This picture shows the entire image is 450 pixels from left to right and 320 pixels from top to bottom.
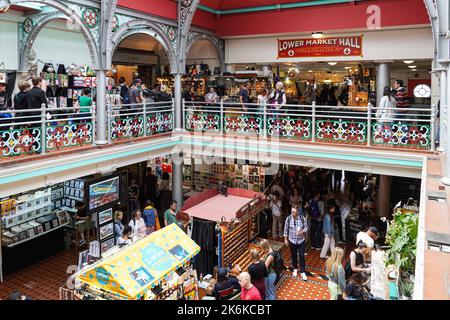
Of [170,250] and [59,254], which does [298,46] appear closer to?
[170,250]

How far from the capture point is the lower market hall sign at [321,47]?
12469mm

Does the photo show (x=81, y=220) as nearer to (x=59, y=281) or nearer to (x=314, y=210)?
(x=59, y=281)

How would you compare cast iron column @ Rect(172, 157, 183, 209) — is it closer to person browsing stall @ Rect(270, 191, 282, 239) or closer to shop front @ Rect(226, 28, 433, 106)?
person browsing stall @ Rect(270, 191, 282, 239)

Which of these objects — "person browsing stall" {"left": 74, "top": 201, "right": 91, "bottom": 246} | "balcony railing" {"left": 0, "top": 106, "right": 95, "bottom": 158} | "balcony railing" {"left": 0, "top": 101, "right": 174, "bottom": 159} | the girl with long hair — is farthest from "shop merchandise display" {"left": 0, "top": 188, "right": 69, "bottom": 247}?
the girl with long hair

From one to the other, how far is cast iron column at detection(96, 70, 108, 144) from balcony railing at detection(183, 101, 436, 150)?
2905 millimetres

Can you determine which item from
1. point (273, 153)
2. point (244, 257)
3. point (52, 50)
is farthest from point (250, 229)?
point (52, 50)

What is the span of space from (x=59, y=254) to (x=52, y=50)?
614 centimetres

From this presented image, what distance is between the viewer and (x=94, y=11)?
9648 millimetres

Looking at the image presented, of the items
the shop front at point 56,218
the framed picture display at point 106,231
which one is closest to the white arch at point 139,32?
the shop front at point 56,218

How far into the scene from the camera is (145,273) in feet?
20.0

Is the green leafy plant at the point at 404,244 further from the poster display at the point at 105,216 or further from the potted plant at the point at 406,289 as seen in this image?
the poster display at the point at 105,216

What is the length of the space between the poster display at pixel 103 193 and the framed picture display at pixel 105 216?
0.21 meters

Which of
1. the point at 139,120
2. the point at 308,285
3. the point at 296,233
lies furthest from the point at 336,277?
the point at 139,120

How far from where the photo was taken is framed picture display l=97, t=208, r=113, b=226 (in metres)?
9.96
